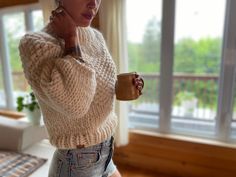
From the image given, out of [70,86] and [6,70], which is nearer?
[70,86]

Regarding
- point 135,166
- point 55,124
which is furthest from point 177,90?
point 55,124

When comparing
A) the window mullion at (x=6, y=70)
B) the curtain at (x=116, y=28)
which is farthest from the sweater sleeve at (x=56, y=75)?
the window mullion at (x=6, y=70)

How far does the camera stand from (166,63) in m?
2.20

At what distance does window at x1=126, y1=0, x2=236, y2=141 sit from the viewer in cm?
203

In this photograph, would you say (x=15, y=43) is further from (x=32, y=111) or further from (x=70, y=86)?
(x=70, y=86)

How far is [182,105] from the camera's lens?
228cm

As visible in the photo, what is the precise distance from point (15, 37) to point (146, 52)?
6.02 feet

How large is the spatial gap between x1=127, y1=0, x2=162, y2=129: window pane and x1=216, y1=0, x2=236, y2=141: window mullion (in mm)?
588

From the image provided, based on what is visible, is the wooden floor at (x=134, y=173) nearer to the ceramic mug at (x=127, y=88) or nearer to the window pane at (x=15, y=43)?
the window pane at (x=15, y=43)

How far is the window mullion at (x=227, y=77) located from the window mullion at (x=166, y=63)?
Result: 45cm

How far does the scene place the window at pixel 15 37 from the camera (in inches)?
111

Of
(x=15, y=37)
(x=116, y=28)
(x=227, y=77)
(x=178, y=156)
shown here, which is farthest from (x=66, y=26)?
(x=15, y=37)

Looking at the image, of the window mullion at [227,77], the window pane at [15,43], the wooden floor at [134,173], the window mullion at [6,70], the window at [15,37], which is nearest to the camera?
the window mullion at [227,77]

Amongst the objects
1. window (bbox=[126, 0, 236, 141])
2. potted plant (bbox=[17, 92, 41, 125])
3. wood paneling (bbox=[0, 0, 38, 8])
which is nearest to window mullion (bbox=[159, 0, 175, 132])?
window (bbox=[126, 0, 236, 141])
